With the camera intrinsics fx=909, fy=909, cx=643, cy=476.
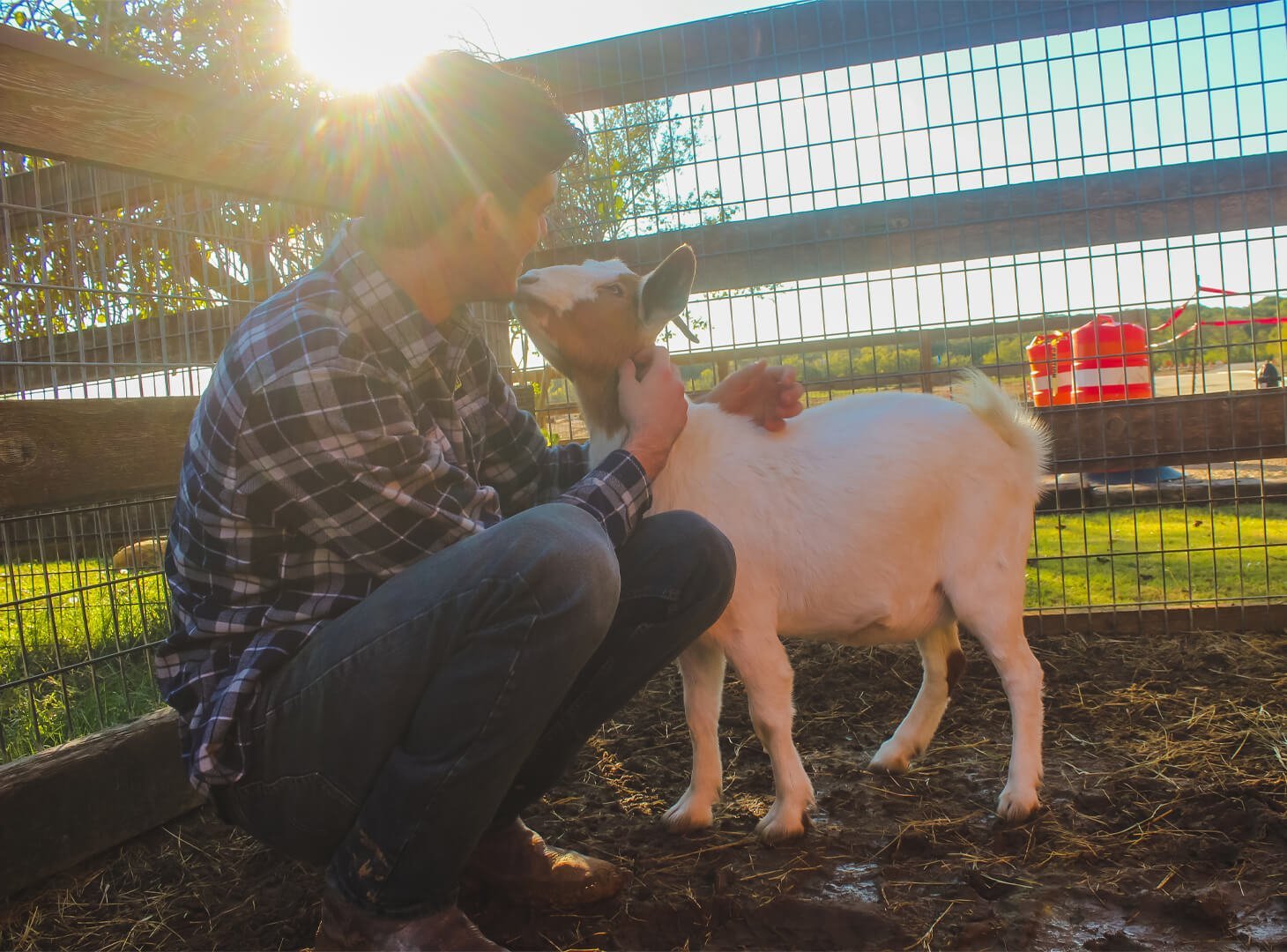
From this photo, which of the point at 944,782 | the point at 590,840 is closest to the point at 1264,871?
the point at 944,782

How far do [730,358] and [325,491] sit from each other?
10.1 feet

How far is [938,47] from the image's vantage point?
13.7 feet

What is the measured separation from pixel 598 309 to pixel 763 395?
587mm

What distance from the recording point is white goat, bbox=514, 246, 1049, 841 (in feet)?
8.38

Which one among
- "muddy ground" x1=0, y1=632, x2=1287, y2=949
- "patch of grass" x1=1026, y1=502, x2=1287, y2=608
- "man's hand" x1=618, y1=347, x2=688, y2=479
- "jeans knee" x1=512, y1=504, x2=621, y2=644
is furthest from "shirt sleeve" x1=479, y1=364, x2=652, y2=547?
"patch of grass" x1=1026, y1=502, x2=1287, y2=608

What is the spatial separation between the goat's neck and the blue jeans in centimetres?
101

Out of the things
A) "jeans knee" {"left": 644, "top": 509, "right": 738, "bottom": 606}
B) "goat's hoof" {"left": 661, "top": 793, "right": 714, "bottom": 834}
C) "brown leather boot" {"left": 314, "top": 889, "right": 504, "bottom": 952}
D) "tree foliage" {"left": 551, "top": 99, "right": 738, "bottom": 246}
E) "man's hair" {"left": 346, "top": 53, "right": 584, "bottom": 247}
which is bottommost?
"goat's hoof" {"left": 661, "top": 793, "right": 714, "bottom": 834}

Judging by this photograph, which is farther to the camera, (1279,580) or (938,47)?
(1279,580)

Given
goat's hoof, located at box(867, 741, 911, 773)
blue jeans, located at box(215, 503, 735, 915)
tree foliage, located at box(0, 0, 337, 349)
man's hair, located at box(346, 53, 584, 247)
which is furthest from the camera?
tree foliage, located at box(0, 0, 337, 349)

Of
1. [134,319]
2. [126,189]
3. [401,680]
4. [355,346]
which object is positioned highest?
[126,189]

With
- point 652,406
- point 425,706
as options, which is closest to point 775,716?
point 652,406

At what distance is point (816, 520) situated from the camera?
2.68 meters

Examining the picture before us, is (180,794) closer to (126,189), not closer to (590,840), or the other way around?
(590,840)

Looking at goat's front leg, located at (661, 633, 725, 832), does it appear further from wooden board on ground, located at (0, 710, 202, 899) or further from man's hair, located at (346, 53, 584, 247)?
wooden board on ground, located at (0, 710, 202, 899)
